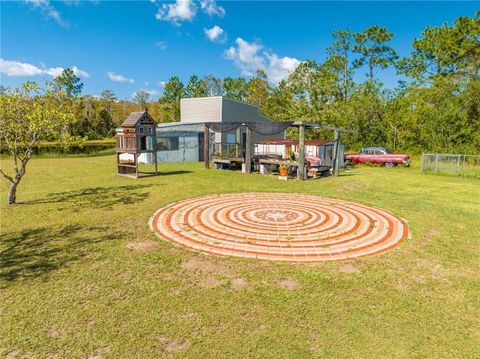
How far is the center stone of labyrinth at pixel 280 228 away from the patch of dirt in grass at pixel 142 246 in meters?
0.43

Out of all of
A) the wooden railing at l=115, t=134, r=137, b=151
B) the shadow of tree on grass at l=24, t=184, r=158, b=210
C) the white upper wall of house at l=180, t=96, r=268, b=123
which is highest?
the white upper wall of house at l=180, t=96, r=268, b=123

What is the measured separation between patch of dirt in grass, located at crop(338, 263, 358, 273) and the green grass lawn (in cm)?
2

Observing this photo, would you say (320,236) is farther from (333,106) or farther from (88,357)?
(333,106)

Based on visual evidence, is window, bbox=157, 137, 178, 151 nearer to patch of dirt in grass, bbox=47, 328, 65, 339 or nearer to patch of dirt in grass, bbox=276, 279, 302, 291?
patch of dirt in grass, bbox=276, 279, 302, 291

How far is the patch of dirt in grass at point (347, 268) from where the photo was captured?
5.34 metres

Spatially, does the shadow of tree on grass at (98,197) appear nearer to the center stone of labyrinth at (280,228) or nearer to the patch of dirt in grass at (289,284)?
the center stone of labyrinth at (280,228)

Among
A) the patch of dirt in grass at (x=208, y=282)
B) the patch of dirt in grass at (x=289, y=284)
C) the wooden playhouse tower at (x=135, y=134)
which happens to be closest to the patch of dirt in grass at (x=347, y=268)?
the patch of dirt in grass at (x=289, y=284)

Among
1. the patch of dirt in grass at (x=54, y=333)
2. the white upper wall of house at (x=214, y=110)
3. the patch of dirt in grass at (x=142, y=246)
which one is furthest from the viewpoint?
the white upper wall of house at (x=214, y=110)

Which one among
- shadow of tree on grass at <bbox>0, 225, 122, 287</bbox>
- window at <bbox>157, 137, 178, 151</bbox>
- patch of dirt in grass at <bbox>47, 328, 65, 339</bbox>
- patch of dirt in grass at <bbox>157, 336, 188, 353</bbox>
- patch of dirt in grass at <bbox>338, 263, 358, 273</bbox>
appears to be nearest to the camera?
patch of dirt in grass at <bbox>157, 336, 188, 353</bbox>

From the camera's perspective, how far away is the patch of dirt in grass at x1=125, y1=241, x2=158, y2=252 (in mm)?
6215

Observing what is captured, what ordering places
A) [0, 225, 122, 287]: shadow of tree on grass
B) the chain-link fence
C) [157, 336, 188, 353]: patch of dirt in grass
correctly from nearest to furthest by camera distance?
[157, 336, 188, 353]: patch of dirt in grass < [0, 225, 122, 287]: shadow of tree on grass < the chain-link fence

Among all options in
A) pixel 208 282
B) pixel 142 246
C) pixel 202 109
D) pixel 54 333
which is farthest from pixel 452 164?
pixel 54 333

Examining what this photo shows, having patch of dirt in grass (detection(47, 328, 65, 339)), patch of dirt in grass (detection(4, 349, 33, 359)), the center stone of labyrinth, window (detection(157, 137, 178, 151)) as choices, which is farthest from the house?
patch of dirt in grass (detection(4, 349, 33, 359))

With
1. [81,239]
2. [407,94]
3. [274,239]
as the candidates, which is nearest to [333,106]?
[407,94]
